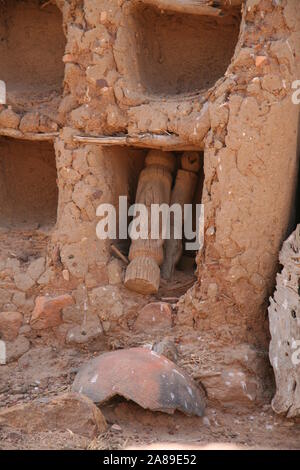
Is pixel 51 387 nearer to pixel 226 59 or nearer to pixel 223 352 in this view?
pixel 223 352

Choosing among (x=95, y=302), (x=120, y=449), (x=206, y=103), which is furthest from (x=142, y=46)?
(x=120, y=449)

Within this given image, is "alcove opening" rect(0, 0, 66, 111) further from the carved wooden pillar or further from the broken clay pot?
the broken clay pot

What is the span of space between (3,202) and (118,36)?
1.79 m

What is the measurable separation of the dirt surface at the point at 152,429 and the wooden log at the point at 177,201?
1.05 metres

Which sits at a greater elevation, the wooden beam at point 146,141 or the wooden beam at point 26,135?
the wooden beam at point 26,135

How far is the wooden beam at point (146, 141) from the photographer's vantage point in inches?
203

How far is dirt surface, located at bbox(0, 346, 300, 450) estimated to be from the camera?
390cm

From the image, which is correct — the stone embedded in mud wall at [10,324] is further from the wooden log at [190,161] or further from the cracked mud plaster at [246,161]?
the wooden log at [190,161]

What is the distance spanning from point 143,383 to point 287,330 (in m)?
0.97

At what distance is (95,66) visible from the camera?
5.34 m

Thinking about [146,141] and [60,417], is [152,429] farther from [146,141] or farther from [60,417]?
[146,141]

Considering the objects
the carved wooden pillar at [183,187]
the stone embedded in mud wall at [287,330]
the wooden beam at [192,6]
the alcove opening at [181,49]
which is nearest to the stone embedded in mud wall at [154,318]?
the carved wooden pillar at [183,187]

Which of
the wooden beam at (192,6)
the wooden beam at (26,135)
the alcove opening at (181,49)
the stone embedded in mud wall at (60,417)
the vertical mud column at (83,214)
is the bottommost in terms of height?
the stone embedded in mud wall at (60,417)

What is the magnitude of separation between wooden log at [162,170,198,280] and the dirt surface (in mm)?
1053
